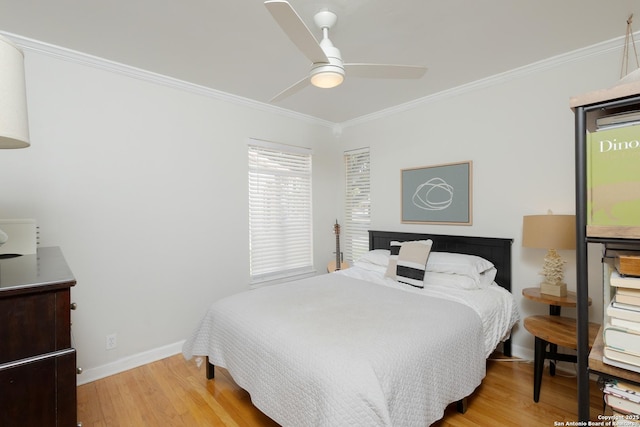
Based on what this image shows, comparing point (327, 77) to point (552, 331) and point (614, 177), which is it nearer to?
point (614, 177)

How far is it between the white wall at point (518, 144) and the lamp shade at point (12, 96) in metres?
3.24

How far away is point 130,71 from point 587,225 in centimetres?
327

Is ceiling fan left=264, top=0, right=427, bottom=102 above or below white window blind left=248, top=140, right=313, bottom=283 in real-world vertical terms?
above

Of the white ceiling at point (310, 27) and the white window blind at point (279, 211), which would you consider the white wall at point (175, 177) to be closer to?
the white window blind at point (279, 211)

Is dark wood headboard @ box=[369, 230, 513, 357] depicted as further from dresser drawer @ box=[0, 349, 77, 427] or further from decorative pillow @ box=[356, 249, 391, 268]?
dresser drawer @ box=[0, 349, 77, 427]

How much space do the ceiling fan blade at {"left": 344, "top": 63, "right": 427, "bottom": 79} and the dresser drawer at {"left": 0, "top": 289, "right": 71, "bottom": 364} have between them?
177 cm

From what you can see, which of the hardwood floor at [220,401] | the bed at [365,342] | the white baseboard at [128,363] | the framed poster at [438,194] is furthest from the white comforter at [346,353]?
the framed poster at [438,194]

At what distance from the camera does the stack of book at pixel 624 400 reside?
897mm

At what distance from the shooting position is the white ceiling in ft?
6.21

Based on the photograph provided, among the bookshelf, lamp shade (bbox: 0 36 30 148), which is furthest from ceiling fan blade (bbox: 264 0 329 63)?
the bookshelf

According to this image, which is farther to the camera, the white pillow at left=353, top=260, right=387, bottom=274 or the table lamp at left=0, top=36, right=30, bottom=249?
the white pillow at left=353, top=260, right=387, bottom=274

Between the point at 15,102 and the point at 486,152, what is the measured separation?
327 centimetres

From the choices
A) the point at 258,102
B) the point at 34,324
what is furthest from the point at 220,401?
the point at 258,102

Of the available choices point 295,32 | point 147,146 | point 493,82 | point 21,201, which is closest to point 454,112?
point 493,82
